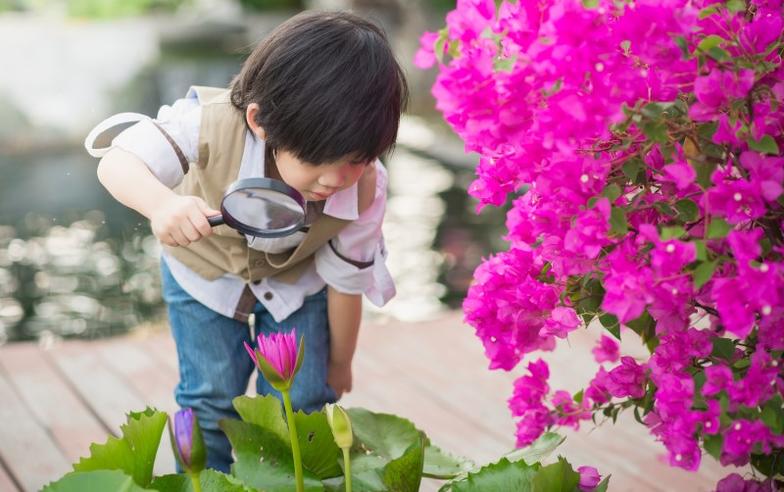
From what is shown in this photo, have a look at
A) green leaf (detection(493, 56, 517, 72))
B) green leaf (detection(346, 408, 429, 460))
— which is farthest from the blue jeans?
green leaf (detection(493, 56, 517, 72))

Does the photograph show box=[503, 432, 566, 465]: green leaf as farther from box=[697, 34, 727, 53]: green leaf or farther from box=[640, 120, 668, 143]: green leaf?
box=[697, 34, 727, 53]: green leaf

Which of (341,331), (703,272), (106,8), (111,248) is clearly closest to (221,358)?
(341,331)

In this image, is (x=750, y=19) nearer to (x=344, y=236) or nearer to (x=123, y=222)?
(x=344, y=236)

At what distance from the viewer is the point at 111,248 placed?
4746 mm

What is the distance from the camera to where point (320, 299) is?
1953mm

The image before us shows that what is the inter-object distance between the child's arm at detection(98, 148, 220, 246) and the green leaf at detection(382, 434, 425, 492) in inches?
17.0

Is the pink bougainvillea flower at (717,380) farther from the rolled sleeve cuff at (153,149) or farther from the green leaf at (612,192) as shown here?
the rolled sleeve cuff at (153,149)

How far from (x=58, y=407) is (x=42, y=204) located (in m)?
3.26

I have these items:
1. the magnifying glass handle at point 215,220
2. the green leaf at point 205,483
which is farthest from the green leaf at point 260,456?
the magnifying glass handle at point 215,220

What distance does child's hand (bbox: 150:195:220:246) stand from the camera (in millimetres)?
1429

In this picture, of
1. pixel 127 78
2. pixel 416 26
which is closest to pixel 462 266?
pixel 416 26

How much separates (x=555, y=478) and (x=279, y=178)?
0.66 m

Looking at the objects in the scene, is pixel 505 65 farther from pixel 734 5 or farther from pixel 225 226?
pixel 225 226

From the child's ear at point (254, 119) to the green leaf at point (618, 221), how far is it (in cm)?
56
